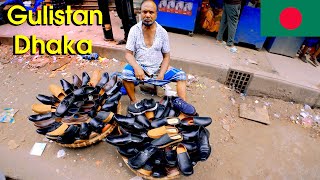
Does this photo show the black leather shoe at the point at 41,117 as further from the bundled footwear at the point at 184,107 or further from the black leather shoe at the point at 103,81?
the bundled footwear at the point at 184,107

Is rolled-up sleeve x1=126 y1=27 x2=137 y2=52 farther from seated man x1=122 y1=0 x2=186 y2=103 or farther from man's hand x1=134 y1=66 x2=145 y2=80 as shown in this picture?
man's hand x1=134 y1=66 x2=145 y2=80

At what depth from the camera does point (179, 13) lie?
4.38 metres

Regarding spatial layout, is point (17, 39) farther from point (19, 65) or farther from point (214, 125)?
point (214, 125)

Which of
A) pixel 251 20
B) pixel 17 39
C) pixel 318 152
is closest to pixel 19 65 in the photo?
pixel 17 39

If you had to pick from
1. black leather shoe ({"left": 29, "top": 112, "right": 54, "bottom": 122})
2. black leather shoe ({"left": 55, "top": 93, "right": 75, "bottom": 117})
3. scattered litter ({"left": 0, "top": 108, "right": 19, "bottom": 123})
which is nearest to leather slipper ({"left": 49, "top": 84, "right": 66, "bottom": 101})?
black leather shoe ({"left": 55, "top": 93, "right": 75, "bottom": 117})

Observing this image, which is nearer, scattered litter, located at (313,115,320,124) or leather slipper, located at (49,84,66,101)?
leather slipper, located at (49,84,66,101)

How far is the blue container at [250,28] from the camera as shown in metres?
4.12

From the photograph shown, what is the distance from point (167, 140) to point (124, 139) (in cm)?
43

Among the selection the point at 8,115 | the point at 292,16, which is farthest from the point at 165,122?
the point at 292,16

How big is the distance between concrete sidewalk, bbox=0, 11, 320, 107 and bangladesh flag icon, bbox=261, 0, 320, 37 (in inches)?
24.6

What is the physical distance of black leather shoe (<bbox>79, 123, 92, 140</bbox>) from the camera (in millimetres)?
2125

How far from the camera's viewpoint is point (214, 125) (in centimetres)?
291

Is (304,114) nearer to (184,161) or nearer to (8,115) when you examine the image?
(184,161)

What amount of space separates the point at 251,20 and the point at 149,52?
2.61 m
